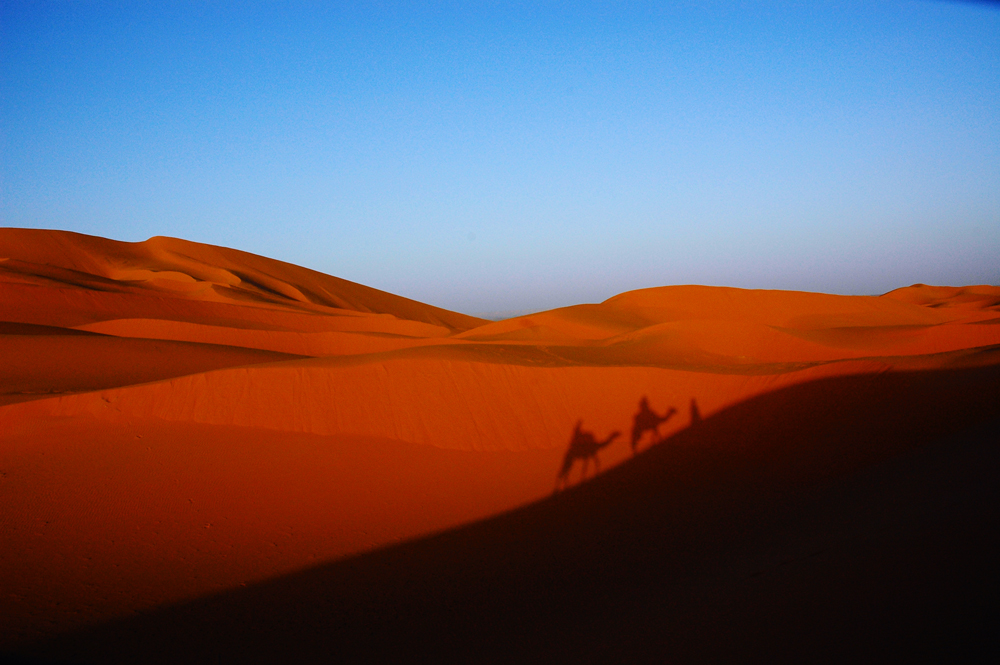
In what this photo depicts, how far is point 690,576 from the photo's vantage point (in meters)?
4.63

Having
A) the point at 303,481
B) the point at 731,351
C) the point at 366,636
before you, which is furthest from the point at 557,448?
the point at 731,351

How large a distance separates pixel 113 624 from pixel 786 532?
5.31 meters

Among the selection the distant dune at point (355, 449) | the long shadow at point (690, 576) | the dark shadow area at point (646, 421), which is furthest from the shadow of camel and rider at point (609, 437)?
the long shadow at point (690, 576)

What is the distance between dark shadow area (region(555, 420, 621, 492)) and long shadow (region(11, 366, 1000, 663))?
1.14 feet

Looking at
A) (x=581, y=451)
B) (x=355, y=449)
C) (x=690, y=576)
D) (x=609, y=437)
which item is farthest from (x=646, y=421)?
(x=690, y=576)

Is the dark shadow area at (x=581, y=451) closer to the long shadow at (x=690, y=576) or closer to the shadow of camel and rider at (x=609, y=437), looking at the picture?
the shadow of camel and rider at (x=609, y=437)

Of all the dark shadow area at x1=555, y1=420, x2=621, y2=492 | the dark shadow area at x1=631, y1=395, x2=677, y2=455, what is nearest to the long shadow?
the dark shadow area at x1=555, y1=420, x2=621, y2=492

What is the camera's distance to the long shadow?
10.2 feet


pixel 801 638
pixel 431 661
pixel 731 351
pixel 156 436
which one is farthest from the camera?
pixel 731 351

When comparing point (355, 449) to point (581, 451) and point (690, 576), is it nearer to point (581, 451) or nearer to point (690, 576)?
point (581, 451)

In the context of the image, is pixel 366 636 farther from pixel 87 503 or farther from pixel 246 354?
pixel 246 354

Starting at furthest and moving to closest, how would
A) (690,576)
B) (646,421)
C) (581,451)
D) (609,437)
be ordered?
(646,421)
(609,437)
(581,451)
(690,576)

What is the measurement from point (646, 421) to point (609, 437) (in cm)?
70

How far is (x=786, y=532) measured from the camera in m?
5.05
